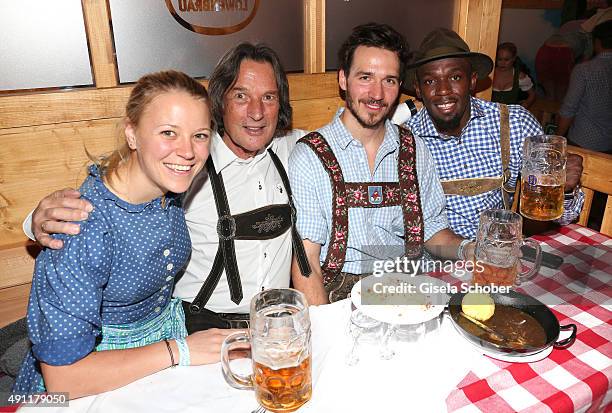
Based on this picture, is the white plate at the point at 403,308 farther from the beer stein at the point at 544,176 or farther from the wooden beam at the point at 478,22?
the wooden beam at the point at 478,22

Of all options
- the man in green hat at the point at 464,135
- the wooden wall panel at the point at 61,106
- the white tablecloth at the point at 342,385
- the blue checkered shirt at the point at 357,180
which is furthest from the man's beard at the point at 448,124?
the wooden wall panel at the point at 61,106

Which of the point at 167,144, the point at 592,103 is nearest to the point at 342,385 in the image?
the point at 167,144

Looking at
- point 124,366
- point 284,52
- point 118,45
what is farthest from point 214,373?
point 284,52

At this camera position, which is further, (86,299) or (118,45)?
(118,45)

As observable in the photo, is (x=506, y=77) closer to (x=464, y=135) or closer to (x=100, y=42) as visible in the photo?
(x=464, y=135)

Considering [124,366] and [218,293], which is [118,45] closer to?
[218,293]

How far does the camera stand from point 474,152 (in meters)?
2.09

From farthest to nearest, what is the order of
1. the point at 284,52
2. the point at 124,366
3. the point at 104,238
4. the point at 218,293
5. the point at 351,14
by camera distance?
the point at 351,14 → the point at 284,52 → the point at 218,293 → the point at 104,238 → the point at 124,366

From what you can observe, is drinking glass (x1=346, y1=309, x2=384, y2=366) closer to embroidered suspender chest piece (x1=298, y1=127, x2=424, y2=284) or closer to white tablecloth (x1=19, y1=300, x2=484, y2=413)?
white tablecloth (x1=19, y1=300, x2=484, y2=413)

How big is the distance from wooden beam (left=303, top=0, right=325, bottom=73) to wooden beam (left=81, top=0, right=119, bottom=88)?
0.89 metres

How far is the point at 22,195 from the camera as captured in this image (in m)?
1.71

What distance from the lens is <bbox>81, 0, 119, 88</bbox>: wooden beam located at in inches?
65.2

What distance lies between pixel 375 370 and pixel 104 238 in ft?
2.41

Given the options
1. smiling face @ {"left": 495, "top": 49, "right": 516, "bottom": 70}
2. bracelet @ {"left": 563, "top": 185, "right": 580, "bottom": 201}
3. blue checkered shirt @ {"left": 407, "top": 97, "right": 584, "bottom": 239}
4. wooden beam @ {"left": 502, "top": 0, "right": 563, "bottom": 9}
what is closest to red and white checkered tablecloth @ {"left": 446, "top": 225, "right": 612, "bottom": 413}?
bracelet @ {"left": 563, "top": 185, "right": 580, "bottom": 201}
